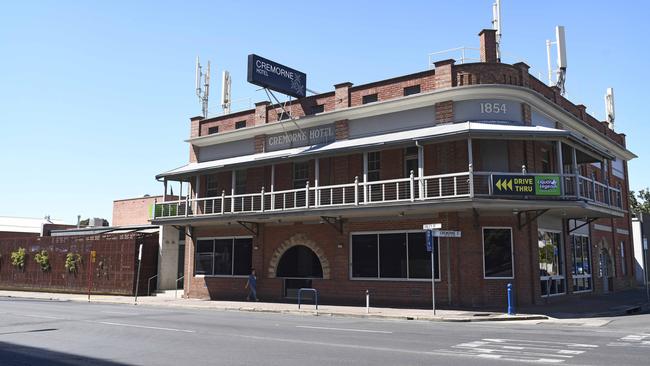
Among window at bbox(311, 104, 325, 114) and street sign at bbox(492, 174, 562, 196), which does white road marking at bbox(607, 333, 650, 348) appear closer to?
street sign at bbox(492, 174, 562, 196)

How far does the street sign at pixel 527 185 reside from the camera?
65.7 feet

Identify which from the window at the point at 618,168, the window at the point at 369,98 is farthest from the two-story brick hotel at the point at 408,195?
the window at the point at 618,168

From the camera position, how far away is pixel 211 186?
1225 inches

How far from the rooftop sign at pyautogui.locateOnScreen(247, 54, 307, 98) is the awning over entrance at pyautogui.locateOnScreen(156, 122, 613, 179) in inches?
117

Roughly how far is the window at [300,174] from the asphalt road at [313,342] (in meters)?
10.2

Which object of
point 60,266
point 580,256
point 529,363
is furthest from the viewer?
point 60,266

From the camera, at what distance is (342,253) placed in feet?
80.7

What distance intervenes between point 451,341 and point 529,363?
123 inches

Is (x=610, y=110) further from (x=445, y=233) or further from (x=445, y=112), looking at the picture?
(x=445, y=233)

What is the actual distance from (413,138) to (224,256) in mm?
13187

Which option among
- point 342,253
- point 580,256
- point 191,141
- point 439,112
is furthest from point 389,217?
point 191,141

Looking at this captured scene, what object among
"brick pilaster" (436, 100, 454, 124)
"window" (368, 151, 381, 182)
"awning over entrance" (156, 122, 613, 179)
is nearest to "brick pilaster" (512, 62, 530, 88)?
"awning over entrance" (156, 122, 613, 179)

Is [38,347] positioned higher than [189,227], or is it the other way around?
[189,227]

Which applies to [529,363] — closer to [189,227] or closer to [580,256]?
[580,256]
